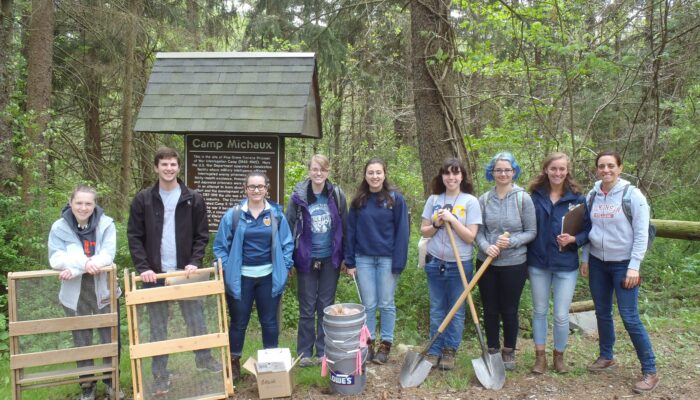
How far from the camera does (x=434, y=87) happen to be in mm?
6188

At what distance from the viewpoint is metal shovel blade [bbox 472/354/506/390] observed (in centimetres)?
411

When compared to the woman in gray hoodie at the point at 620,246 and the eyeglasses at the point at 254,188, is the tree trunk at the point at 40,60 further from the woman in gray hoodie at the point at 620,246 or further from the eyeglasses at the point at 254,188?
the woman in gray hoodie at the point at 620,246

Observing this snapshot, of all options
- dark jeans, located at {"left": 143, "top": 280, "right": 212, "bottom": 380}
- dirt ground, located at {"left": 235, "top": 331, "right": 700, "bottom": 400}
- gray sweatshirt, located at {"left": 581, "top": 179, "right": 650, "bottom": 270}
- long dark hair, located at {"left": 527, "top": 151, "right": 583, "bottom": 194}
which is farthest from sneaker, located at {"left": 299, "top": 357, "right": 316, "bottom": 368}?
gray sweatshirt, located at {"left": 581, "top": 179, "right": 650, "bottom": 270}

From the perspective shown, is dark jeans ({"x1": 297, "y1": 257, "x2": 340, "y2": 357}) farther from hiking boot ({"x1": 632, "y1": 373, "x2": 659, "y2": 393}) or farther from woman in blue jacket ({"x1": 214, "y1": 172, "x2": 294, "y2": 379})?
hiking boot ({"x1": 632, "y1": 373, "x2": 659, "y2": 393})

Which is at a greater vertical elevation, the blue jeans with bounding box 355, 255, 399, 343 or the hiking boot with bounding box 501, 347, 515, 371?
the blue jeans with bounding box 355, 255, 399, 343

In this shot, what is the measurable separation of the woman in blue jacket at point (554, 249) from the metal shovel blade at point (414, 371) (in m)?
0.97

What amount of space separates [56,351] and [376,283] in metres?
2.60

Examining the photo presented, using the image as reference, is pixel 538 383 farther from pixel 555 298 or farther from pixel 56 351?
pixel 56 351

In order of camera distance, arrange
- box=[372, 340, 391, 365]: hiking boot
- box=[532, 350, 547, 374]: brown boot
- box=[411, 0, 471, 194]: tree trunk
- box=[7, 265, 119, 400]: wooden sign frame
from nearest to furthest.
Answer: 1. box=[7, 265, 119, 400]: wooden sign frame
2. box=[532, 350, 547, 374]: brown boot
3. box=[372, 340, 391, 365]: hiking boot
4. box=[411, 0, 471, 194]: tree trunk

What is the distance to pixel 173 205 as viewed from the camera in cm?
404

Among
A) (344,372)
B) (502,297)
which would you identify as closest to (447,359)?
A: (502,297)

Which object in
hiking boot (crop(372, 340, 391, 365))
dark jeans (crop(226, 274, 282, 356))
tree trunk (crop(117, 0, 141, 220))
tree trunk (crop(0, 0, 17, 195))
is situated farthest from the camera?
tree trunk (crop(117, 0, 141, 220))

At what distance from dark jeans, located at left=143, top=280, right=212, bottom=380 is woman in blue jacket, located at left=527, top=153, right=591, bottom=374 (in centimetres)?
278

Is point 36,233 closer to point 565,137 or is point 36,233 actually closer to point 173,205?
point 173,205
